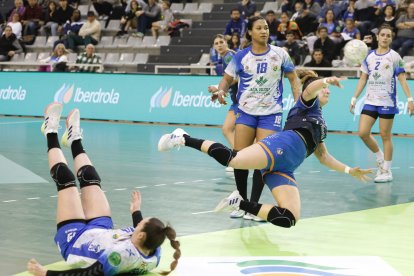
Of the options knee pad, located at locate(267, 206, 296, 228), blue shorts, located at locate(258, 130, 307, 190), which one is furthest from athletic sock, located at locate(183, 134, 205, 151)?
knee pad, located at locate(267, 206, 296, 228)

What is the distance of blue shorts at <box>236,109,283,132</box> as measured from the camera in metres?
9.84

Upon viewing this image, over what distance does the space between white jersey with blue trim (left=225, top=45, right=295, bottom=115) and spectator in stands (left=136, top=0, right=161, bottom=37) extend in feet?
61.1

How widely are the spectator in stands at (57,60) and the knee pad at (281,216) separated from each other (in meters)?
18.9

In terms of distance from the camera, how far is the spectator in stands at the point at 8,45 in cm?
3003

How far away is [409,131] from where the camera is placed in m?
19.4

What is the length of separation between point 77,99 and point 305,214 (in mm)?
15409

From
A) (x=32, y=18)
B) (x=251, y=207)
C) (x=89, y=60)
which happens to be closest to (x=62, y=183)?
Result: (x=251, y=207)

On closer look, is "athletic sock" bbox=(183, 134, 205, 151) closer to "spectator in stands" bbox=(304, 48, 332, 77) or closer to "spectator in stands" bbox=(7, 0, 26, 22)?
"spectator in stands" bbox=(304, 48, 332, 77)

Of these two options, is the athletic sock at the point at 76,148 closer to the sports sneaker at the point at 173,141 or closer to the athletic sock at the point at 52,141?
the athletic sock at the point at 52,141

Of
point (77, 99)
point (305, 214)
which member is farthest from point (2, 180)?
point (77, 99)

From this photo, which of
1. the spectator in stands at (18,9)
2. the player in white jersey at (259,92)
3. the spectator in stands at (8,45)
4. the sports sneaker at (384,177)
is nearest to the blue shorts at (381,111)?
the sports sneaker at (384,177)

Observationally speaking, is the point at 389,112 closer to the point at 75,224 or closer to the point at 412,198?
the point at 412,198

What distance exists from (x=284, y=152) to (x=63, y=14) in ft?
78.2

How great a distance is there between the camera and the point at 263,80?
9914 mm
